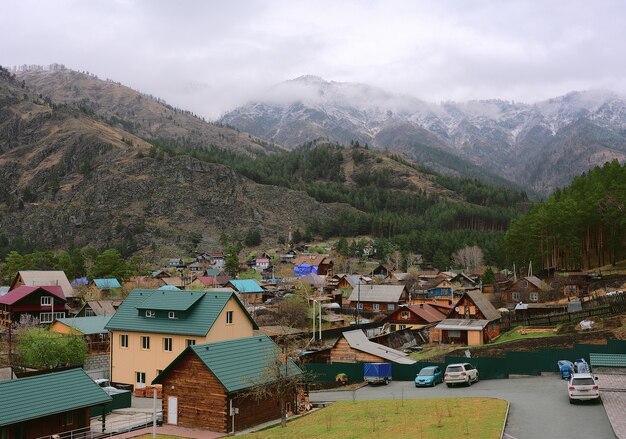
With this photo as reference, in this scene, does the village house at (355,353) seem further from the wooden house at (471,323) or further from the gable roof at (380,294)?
the gable roof at (380,294)

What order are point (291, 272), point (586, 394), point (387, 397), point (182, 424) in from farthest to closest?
point (291, 272)
point (387, 397)
point (182, 424)
point (586, 394)

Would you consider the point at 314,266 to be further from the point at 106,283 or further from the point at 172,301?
the point at 172,301

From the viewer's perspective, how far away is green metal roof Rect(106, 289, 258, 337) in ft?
142

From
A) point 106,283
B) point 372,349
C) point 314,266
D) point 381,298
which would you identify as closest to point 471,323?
point 372,349

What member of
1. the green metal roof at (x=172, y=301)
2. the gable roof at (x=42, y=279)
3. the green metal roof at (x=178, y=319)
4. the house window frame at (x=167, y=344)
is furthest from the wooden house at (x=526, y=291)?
the gable roof at (x=42, y=279)

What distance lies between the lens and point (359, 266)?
15288cm

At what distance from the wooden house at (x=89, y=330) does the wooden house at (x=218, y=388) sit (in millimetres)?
28180

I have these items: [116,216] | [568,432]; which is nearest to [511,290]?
[568,432]

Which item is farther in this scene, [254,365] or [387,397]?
[387,397]

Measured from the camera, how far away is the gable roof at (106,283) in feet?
335

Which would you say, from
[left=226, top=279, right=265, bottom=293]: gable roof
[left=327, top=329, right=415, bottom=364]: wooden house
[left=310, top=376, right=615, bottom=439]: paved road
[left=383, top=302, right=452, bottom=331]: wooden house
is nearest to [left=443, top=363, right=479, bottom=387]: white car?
[left=310, top=376, right=615, bottom=439]: paved road

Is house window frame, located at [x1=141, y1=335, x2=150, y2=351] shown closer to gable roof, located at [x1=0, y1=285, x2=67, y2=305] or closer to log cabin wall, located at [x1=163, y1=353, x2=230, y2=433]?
log cabin wall, located at [x1=163, y1=353, x2=230, y2=433]

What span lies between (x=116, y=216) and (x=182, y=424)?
168 m

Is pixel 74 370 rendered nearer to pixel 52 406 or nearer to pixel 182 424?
pixel 52 406
